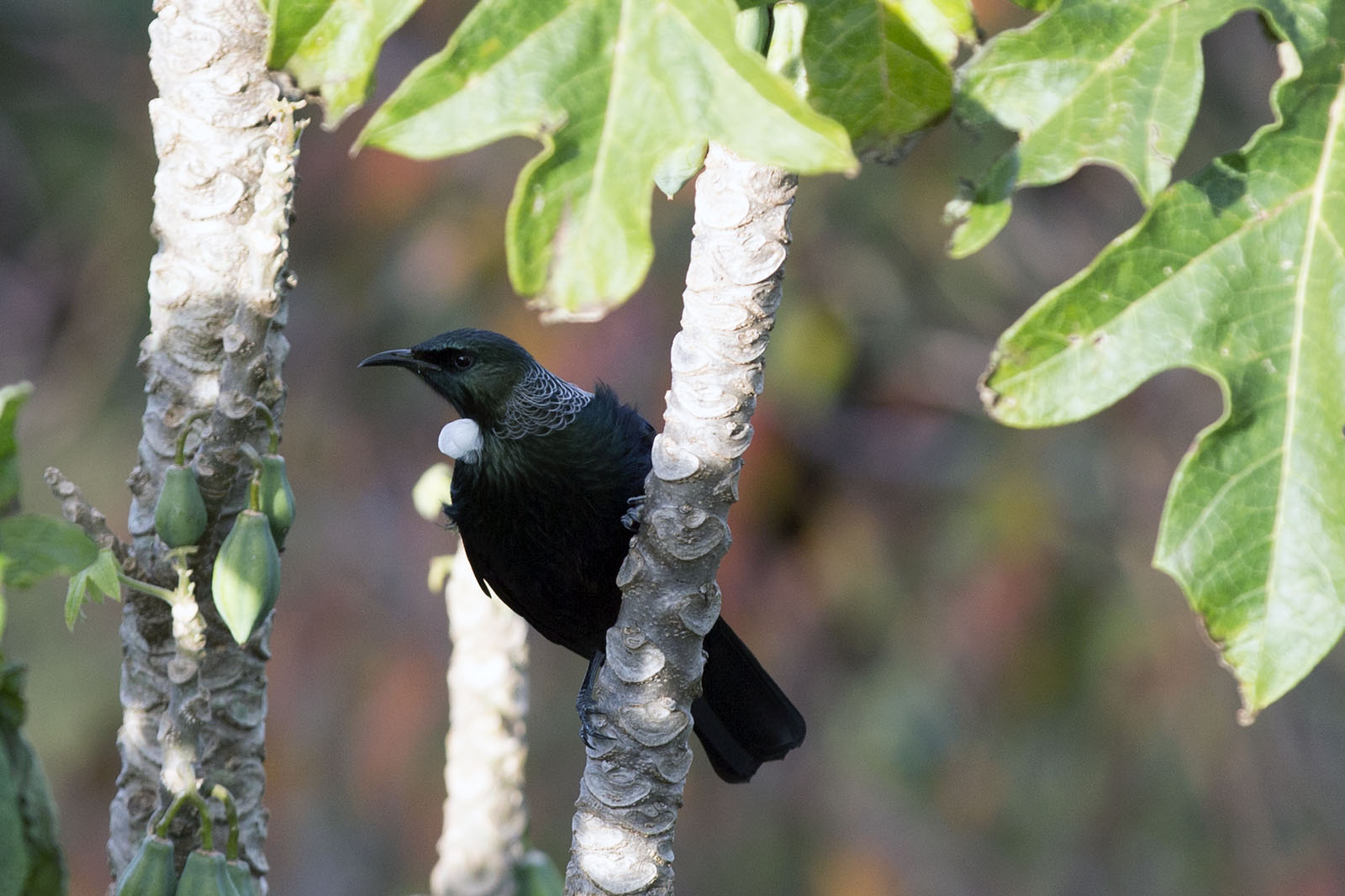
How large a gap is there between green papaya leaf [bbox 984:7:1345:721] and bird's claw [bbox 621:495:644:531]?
85 centimetres

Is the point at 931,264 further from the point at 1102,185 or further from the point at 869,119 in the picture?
the point at 869,119

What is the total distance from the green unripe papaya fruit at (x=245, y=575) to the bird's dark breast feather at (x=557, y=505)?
3.48 ft

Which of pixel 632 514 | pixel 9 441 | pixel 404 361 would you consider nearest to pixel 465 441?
pixel 404 361

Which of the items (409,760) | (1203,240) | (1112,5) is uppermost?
(1112,5)

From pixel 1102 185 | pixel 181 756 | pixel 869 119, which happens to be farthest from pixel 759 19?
pixel 1102 185

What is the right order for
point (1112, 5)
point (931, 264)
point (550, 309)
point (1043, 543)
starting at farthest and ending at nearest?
point (931, 264)
point (1043, 543)
point (1112, 5)
point (550, 309)

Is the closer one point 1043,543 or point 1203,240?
point 1203,240

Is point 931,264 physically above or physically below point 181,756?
below

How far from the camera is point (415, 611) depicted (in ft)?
17.9

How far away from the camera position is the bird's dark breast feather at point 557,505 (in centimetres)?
251

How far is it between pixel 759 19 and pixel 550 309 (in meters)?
0.49

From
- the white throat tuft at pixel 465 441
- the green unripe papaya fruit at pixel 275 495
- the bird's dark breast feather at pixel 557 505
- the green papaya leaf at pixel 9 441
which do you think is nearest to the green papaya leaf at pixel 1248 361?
the green unripe papaya fruit at pixel 275 495

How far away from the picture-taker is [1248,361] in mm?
1345

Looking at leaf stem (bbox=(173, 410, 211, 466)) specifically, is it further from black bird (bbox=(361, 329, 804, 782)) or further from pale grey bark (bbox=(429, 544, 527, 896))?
black bird (bbox=(361, 329, 804, 782))
